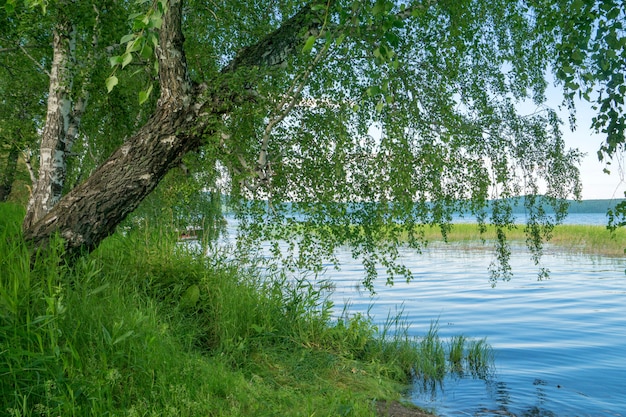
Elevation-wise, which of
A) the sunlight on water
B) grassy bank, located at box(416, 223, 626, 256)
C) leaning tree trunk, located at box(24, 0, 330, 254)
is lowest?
the sunlight on water

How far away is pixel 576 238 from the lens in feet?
97.4

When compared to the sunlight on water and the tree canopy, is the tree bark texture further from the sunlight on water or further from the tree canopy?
the sunlight on water

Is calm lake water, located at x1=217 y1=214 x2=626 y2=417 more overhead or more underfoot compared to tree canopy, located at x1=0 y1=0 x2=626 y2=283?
more underfoot

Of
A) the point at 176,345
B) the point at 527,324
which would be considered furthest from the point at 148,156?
the point at 527,324

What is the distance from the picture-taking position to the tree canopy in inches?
258

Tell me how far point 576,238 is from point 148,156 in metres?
27.6

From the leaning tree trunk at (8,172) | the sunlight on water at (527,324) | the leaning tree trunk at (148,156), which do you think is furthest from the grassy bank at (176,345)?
the leaning tree trunk at (8,172)

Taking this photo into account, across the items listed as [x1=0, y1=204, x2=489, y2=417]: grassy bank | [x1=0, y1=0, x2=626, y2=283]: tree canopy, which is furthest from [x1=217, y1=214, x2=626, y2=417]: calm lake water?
[x1=0, y1=0, x2=626, y2=283]: tree canopy

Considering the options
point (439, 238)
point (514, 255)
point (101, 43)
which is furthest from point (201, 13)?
point (439, 238)

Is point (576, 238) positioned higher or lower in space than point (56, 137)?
lower

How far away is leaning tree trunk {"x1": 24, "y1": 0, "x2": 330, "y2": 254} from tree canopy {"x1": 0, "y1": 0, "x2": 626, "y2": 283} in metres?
0.02

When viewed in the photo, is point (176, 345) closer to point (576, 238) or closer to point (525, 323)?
point (525, 323)

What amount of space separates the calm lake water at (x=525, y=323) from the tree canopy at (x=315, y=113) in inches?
86.2

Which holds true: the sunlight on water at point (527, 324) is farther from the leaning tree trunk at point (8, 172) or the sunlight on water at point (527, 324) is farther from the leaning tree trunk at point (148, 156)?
the leaning tree trunk at point (8, 172)
